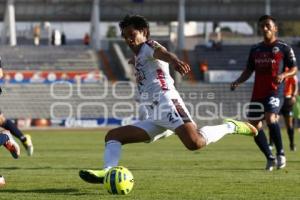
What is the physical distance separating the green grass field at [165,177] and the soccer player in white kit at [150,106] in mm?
507

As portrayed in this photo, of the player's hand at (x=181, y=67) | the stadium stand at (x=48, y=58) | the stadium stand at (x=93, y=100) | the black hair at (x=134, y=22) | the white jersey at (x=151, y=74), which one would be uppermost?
the black hair at (x=134, y=22)

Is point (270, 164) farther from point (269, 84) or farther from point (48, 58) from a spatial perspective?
point (48, 58)

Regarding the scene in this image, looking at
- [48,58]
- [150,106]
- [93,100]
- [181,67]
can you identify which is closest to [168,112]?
[150,106]

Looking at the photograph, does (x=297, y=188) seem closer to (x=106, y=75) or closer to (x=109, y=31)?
(x=106, y=75)

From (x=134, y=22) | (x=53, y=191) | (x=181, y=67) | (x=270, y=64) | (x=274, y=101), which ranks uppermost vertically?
(x=134, y=22)

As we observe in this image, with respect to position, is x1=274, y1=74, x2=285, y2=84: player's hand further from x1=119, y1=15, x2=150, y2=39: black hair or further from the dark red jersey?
x1=119, y1=15, x2=150, y2=39: black hair

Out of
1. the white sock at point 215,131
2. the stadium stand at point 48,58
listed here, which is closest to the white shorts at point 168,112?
the white sock at point 215,131

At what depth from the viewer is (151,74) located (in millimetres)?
9398

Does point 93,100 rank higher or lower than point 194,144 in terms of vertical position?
lower

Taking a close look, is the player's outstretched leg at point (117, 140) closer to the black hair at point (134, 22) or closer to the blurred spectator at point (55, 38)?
the black hair at point (134, 22)

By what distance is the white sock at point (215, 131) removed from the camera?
31.6ft

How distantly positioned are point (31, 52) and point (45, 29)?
556 inches

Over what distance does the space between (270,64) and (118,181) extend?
467 cm

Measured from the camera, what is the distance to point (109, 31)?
263ft
